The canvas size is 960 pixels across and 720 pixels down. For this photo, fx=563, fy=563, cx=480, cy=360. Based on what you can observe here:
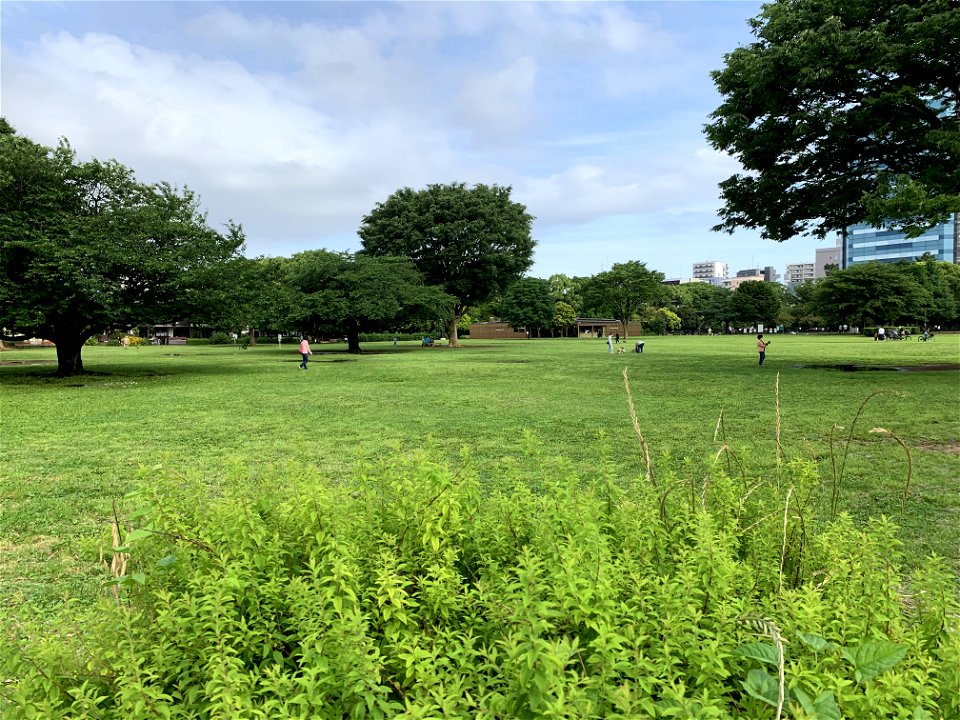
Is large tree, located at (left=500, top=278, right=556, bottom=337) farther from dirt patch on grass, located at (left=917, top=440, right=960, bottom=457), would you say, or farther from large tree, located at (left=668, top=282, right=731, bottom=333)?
dirt patch on grass, located at (left=917, top=440, right=960, bottom=457)

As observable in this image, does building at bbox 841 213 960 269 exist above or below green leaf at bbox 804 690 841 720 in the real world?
above

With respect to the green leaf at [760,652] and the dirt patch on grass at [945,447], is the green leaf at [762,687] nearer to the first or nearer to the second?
the green leaf at [760,652]

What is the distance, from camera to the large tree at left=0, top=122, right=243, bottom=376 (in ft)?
56.4

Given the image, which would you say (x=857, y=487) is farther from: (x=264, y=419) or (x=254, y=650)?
(x=264, y=419)

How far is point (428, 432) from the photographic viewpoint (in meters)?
9.99

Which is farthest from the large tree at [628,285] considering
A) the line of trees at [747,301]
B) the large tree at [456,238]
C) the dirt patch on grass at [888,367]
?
the dirt patch on grass at [888,367]

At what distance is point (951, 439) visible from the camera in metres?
8.84

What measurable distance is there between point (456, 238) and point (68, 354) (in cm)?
3141

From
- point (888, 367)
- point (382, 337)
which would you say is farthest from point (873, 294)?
point (888, 367)

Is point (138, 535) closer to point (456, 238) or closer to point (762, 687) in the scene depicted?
point (762, 687)

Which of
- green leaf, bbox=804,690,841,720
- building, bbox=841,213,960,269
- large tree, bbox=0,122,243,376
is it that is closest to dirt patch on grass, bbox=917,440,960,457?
green leaf, bbox=804,690,841,720

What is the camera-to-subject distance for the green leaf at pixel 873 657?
1.73m

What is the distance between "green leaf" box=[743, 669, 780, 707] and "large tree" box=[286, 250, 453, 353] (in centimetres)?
3671

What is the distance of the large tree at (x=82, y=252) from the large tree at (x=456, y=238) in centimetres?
2669
